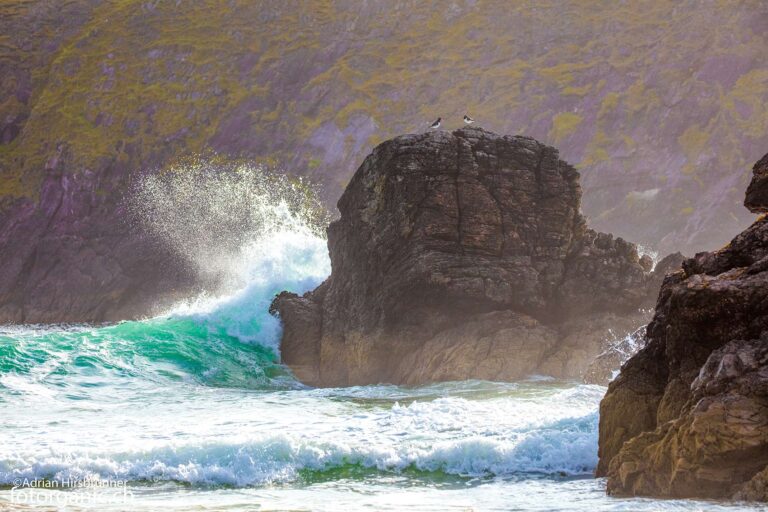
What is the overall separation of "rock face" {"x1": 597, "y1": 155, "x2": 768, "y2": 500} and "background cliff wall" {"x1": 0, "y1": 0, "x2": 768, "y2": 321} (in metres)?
52.7

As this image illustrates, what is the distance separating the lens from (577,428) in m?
14.3

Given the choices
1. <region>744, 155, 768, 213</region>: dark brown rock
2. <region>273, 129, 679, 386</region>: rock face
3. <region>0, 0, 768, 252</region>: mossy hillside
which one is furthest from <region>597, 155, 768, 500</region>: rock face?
<region>0, 0, 768, 252</region>: mossy hillside

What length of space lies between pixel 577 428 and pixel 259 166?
6836cm

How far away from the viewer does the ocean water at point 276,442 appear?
11.5 metres

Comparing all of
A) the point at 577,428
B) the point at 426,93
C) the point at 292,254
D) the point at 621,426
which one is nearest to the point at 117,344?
the point at 292,254

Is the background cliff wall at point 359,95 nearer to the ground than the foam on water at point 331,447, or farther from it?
farther from it

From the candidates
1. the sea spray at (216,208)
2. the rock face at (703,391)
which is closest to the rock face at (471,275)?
the rock face at (703,391)

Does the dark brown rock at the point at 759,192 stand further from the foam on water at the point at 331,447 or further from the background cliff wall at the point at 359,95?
the background cliff wall at the point at 359,95

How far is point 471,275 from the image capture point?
80.8ft

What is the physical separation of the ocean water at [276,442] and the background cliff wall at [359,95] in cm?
4455

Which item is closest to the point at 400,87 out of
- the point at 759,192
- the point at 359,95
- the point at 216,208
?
the point at 359,95

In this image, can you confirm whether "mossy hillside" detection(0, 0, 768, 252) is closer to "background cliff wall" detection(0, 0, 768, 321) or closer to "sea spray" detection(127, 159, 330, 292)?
"background cliff wall" detection(0, 0, 768, 321)

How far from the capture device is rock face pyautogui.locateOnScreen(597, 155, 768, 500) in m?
9.29

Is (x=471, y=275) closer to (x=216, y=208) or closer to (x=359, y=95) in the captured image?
(x=216, y=208)
